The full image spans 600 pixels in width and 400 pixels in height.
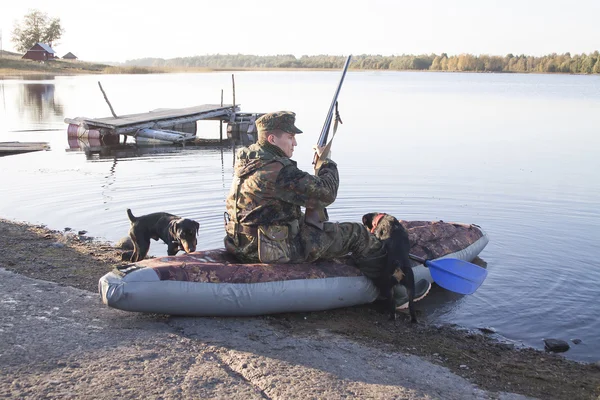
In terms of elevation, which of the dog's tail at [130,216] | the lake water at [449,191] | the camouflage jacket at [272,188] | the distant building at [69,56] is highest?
the distant building at [69,56]

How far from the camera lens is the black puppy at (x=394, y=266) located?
645cm

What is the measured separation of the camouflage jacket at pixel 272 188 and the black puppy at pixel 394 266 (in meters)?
0.84

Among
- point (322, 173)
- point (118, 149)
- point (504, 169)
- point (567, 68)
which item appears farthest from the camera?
point (567, 68)

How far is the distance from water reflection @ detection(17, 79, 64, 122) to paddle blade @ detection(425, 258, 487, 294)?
2587 cm

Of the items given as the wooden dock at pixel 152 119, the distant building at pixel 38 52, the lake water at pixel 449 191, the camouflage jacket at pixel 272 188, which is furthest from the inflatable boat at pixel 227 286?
the distant building at pixel 38 52

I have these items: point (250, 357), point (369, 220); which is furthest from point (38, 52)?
point (250, 357)

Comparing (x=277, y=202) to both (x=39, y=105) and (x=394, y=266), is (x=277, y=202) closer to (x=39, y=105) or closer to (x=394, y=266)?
(x=394, y=266)

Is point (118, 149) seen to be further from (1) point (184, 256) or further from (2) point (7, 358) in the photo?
(2) point (7, 358)

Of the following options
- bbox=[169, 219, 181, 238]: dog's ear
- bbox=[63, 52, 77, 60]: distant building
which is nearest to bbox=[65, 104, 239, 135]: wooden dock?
bbox=[169, 219, 181, 238]: dog's ear

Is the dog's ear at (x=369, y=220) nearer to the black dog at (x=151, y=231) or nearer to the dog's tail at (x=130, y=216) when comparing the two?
the black dog at (x=151, y=231)

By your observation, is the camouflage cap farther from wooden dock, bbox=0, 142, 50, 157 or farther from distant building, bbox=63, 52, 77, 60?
distant building, bbox=63, 52, 77, 60

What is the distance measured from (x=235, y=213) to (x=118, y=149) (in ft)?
53.4

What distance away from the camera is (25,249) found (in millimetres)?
8047

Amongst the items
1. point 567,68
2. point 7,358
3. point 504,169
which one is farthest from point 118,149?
point 567,68
